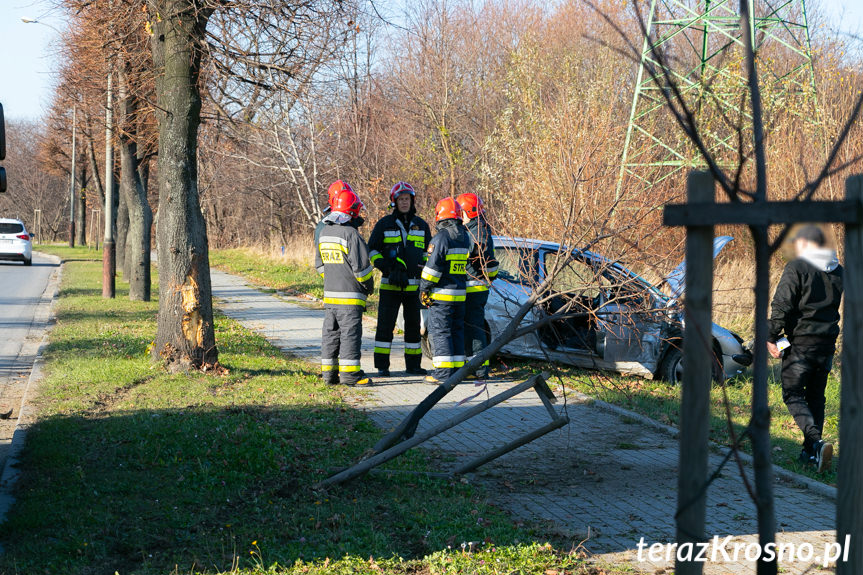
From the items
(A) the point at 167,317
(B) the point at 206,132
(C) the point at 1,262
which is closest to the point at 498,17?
(B) the point at 206,132

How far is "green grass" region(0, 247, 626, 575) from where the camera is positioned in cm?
450

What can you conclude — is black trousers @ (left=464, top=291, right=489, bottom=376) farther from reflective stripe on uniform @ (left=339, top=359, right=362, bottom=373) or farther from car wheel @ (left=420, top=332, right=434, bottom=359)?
reflective stripe on uniform @ (left=339, top=359, right=362, bottom=373)

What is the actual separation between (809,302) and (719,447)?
1.45m

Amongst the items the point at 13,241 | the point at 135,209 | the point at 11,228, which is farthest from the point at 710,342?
the point at 11,228

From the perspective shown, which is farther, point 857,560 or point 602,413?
point 602,413

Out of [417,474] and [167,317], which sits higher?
[167,317]

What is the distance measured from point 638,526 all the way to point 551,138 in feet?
35.5

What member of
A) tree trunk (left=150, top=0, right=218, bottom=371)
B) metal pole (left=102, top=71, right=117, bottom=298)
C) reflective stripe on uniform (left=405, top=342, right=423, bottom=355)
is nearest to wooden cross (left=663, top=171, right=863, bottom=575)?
reflective stripe on uniform (left=405, top=342, right=423, bottom=355)

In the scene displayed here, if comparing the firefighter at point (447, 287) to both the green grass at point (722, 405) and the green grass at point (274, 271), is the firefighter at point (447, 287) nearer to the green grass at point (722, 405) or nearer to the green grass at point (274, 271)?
the green grass at point (722, 405)

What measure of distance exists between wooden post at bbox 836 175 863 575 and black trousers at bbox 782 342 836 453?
4569 millimetres

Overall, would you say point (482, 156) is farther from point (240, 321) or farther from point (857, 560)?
point (857, 560)

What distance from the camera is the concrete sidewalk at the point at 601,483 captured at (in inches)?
198

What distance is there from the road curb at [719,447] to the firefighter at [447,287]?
1.59 m

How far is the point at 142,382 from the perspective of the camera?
9.28 m
